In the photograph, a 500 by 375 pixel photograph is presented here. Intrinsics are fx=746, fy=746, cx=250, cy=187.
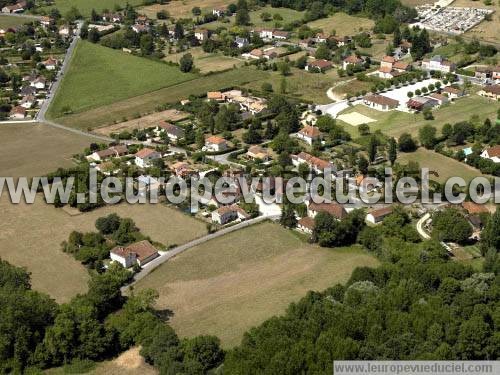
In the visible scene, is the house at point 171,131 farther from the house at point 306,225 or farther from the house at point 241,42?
the house at point 241,42

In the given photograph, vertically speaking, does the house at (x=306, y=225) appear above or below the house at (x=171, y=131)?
below

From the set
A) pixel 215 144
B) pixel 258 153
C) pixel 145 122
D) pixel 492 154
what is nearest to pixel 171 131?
pixel 145 122

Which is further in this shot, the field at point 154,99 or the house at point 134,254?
the field at point 154,99

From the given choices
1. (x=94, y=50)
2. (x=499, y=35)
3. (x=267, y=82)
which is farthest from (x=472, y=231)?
(x=94, y=50)

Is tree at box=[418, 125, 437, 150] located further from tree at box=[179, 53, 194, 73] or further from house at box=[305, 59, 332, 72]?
tree at box=[179, 53, 194, 73]

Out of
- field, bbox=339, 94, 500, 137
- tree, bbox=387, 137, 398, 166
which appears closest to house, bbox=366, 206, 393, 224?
tree, bbox=387, 137, 398, 166

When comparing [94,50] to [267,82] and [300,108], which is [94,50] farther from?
[300,108]

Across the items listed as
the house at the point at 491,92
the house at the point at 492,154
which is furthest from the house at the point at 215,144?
the house at the point at 491,92
